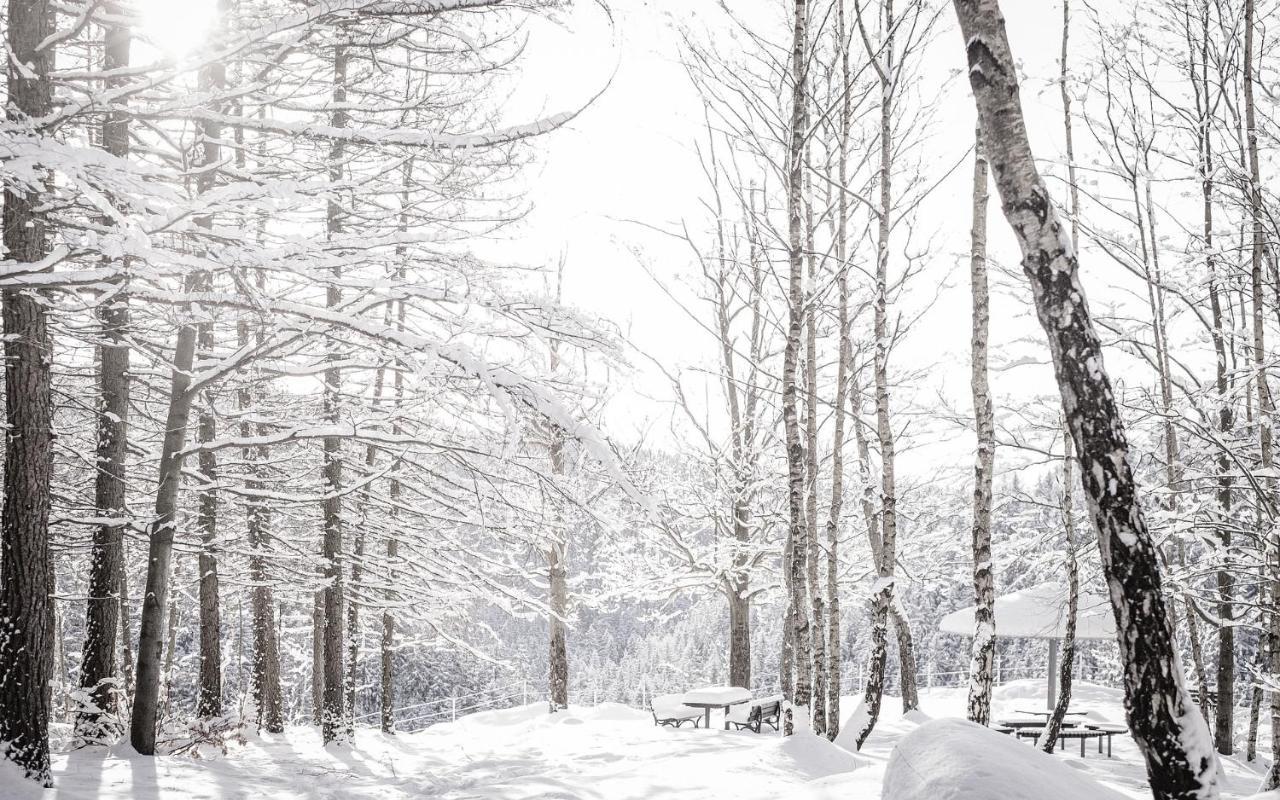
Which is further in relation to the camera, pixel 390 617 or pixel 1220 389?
pixel 390 617

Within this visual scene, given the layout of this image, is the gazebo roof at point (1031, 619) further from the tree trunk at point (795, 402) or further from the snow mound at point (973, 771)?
the snow mound at point (973, 771)

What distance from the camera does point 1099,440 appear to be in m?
3.24

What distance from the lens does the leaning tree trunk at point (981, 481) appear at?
242 inches

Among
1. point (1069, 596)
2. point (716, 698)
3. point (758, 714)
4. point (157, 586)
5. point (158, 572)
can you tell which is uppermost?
point (158, 572)

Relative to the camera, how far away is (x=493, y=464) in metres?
7.29

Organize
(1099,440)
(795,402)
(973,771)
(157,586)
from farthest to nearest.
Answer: (795,402)
(157,586)
(1099,440)
(973,771)

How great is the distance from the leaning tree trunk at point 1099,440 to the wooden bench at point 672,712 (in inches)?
440

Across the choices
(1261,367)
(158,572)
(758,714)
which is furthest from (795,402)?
(758,714)

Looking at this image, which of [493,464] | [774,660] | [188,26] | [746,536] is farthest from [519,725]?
[774,660]

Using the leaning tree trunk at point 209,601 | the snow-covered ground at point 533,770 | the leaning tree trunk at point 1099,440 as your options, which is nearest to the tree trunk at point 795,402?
the snow-covered ground at point 533,770

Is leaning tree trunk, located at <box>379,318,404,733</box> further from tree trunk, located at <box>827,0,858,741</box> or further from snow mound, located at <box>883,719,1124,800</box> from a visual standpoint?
snow mound, located at <box>883,719,1124,800</box>

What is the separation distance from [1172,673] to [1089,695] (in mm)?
18540

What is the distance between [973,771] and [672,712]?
1201 cm

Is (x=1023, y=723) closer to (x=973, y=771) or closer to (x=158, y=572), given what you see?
(x=973, y=771)
